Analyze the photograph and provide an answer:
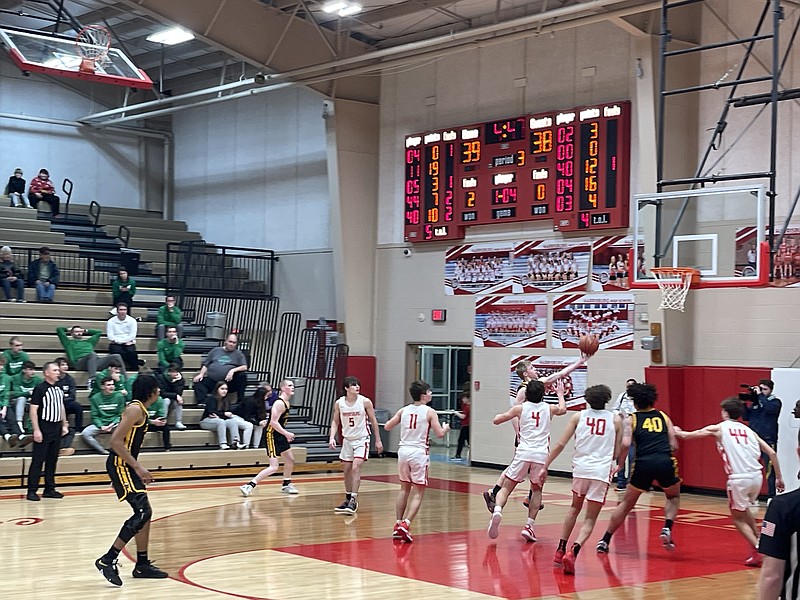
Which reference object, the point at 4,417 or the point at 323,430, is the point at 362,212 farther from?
the point at 4,417

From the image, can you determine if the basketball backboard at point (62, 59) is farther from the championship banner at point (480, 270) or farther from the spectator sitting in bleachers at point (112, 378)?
the championship banner at point (480, 270)

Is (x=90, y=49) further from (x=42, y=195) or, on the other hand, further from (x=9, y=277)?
(x=42, y=195)

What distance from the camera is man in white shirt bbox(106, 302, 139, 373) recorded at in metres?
18.5

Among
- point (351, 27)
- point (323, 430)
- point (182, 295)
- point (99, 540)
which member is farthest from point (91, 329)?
point (99, 540)

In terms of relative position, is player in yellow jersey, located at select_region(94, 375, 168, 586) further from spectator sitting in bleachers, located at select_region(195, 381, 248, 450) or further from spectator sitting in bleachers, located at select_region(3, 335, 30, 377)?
spectator sitting in bleachers, located at select_region(195, 381, 248, 450)

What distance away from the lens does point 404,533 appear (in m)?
10.9

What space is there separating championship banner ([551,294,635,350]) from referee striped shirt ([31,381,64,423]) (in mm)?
→ 8293

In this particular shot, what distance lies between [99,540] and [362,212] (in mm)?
11504

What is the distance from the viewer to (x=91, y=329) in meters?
19.2

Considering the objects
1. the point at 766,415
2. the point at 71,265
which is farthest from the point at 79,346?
the point at 766,415

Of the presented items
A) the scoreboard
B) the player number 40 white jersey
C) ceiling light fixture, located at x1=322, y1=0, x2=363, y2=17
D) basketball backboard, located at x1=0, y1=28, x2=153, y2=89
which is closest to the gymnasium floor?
the player number 40 white jersey

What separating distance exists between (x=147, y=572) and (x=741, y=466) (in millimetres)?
5381

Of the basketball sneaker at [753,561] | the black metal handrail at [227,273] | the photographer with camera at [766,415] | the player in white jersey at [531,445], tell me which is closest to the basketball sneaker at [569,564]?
the player in white jersey at [531,445]

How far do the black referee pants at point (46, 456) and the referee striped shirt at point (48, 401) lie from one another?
0.29 ft
